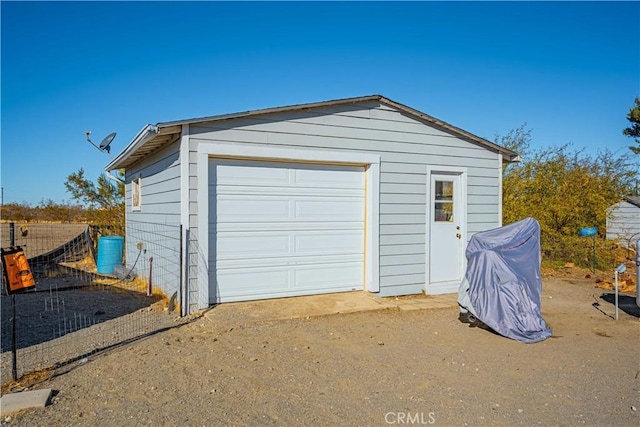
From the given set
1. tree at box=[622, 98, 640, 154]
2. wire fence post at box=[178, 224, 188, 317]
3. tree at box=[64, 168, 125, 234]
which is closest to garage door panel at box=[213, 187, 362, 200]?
wire fence post at box=[178, 224, 188, 317]

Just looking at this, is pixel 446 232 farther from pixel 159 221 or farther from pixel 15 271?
pixel 15 271

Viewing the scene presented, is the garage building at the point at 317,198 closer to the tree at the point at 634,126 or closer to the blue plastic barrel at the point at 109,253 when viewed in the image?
the blue plastic barrel at the point at 109,253

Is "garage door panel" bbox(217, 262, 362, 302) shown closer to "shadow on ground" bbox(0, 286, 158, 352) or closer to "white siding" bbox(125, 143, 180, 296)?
"white siding" bbox(125, 143, 180, 296)

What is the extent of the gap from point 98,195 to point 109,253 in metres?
6.55

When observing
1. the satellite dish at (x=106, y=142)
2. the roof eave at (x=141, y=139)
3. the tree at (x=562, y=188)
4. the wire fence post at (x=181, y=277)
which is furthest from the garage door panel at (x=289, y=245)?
the tree at (x=562, y=188)

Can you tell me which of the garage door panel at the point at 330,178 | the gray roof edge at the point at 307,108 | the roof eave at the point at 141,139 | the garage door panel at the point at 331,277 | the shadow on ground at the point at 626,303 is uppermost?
the gray roof edge at the point at 307,108

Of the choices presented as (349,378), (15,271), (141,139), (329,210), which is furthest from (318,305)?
(15,271)

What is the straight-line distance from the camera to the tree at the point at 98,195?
13.6m

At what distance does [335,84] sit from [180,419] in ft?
34.4

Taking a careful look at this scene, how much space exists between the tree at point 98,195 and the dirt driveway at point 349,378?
32.8 feet

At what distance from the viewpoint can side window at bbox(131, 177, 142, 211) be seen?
356 inches

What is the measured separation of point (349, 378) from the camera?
370 centimetres

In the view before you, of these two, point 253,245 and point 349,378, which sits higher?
point 253,245

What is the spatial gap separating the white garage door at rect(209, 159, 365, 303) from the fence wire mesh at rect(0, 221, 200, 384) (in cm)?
62
